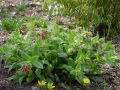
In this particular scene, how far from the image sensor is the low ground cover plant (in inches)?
129

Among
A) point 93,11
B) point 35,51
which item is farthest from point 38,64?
point 93,11

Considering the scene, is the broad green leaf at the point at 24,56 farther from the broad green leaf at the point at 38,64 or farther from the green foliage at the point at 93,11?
the green foliage at the point at 93,11

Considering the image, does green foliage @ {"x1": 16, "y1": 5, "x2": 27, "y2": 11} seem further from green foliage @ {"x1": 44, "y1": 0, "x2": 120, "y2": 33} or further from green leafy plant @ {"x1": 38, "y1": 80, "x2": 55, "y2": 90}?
green leafy plant @ {"x1": 38, "y1": 80, "x2": 55, "y2": 90}

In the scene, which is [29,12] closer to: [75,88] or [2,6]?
[2,6]

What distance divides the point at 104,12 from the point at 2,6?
187cm

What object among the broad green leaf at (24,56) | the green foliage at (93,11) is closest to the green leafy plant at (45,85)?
the broad green leaf at (24,56)

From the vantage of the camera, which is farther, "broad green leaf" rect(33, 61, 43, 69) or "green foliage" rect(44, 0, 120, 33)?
"green foliage" rect(44, 0, 120, 33)

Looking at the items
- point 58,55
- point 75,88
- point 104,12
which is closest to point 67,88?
point 75,88

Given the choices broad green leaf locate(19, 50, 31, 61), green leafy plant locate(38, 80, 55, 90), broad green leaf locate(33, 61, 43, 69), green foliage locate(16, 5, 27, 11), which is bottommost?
green leafy plant locate(38, 80, 55, 90)

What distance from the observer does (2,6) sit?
19.1 feet

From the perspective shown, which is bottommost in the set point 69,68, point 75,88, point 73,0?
point 75,88

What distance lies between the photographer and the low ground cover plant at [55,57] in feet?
10.7

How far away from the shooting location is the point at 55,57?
338 centimetres

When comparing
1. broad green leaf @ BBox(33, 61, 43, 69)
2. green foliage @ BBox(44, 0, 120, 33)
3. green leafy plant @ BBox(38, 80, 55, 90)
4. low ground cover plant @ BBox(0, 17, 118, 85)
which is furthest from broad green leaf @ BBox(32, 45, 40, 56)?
green foliage @ BBox(44, 0, 120, 33)
